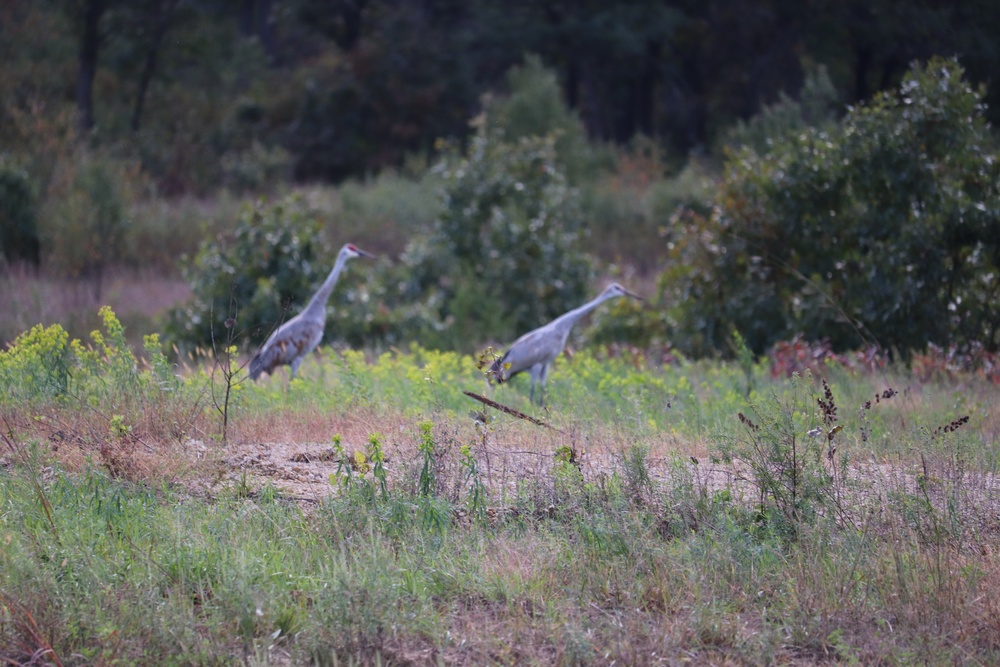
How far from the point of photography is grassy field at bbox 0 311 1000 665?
14.7 ft

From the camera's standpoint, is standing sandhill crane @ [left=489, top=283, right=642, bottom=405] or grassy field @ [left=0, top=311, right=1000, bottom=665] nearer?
grassy field @ [left=0, top=311, right=1000, bottom=665]

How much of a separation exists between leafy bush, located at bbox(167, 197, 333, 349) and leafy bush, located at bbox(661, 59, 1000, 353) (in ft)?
18.1

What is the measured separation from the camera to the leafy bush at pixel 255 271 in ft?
44.6

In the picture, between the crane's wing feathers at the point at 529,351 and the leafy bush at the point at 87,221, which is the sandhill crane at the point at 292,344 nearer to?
the crane's wing feathers at the point at 529,351

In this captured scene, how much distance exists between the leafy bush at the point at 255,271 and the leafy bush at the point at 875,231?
5.51 m

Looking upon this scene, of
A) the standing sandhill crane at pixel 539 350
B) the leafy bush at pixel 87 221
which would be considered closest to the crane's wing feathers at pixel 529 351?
the standing sandhill crane at pixel 539 350

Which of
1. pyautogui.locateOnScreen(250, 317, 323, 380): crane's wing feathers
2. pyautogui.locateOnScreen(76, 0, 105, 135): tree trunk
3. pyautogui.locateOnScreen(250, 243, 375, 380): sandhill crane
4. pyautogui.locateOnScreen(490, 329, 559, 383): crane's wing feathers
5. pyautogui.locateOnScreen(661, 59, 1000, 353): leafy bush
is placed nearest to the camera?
pyautogui.locateOnScreen(490, 329, 559, 383): crane's wing feathers

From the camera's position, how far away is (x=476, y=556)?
5004 millimetres

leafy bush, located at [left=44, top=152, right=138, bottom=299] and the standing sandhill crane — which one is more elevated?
the standing sandhill crane

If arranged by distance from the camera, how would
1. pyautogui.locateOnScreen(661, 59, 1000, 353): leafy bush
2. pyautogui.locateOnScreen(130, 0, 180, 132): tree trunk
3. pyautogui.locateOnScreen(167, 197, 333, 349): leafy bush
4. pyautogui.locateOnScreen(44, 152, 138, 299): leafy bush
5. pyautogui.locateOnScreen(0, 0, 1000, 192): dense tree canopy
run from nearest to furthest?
pyautogui.locateOnScreen(661, 59, 1000, 353): leafy bush
pyautogui.locateOnScreen(167, 197, 333, 349): leafy bush
pyautogui.locateOnScreen(44, 152, 138, 299): leafy bush
pyautogui.locateOnScreen(0, 0, 1000, 192): dense tree canopy
pyautogui.locateOnScreen(130, 0, 180, 132): tree trunk

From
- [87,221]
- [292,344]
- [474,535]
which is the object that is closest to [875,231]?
[292,344]

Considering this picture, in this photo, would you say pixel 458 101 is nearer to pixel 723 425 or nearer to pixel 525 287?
pixel 525 287

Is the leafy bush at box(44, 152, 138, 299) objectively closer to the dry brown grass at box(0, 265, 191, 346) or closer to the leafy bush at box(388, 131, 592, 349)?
the dry brown grass at box(0, 265, 191, 346)

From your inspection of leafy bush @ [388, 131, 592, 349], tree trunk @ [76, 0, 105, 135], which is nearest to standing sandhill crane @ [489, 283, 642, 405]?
leafy bush @ [388, 131, 592, 349]
